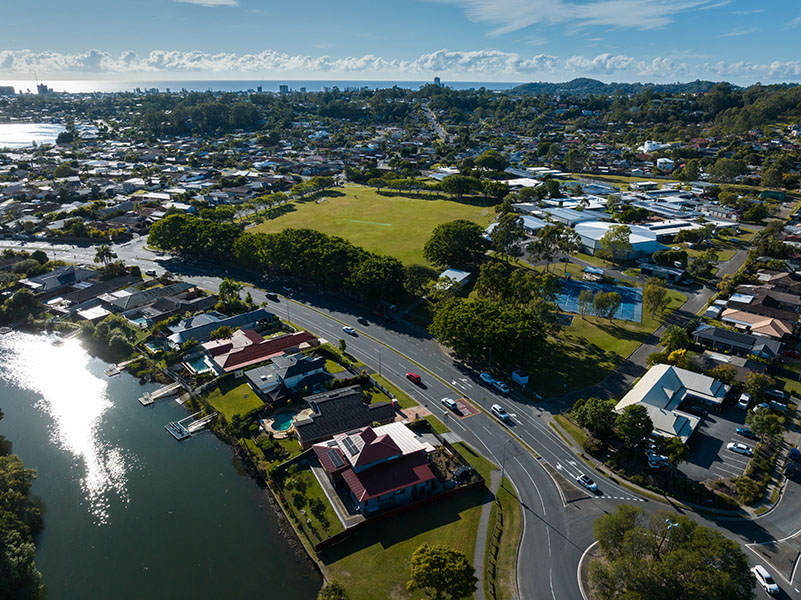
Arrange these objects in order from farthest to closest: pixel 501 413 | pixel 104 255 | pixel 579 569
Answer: pixel 104 255
pixel 501 413
pixel 579 569

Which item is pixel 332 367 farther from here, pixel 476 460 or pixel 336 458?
pixel 476 460

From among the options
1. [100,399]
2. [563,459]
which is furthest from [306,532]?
[100,399]

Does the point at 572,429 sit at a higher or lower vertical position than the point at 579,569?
higher

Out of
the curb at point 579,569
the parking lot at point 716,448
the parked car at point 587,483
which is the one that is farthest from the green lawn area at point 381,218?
the curb at point 579,569

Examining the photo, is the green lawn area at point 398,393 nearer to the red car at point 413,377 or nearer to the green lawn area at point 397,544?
the red car at point 413,377

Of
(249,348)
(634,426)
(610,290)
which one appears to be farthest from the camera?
(610,290)


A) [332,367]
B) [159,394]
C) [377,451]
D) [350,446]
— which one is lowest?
[159,394]

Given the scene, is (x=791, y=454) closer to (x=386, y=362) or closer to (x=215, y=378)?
(x=386, y=362)

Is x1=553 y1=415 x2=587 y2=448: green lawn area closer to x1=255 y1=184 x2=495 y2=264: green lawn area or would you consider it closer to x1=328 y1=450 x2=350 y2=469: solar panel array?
x1=328 y1=450 x2=350 y2=469: solar panel array

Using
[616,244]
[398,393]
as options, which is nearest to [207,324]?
Answer: [398,393]
